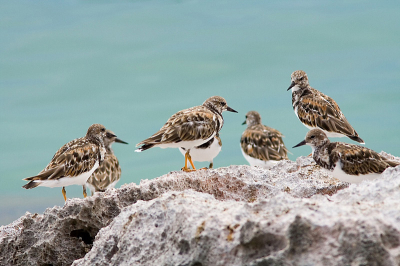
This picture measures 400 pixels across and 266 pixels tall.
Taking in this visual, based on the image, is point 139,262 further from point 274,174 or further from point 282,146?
point 282,146

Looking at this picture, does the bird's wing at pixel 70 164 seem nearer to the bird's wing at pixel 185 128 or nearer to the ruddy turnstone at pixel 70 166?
the ruddy turnstone at pixel 70 166

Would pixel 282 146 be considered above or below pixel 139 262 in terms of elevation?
above

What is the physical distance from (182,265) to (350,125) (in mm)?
8804

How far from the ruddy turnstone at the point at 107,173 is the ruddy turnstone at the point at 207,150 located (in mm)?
1942

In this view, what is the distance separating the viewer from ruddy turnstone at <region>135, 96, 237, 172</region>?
30.2 ft

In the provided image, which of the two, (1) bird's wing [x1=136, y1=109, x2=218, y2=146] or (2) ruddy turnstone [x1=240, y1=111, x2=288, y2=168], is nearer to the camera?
(1) bird's wing [x1=136, y1=109, x2=218, y2=146]

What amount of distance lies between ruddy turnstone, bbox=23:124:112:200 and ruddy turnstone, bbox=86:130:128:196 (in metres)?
1.80

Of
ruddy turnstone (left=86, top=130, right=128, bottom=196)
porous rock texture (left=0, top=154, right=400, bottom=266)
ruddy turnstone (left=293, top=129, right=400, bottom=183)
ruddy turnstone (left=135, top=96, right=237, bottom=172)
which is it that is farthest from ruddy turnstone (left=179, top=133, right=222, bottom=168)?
porous rock texture (left=0, top=154, right=400, bottom=266)

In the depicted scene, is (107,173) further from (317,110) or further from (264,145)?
(317,110)

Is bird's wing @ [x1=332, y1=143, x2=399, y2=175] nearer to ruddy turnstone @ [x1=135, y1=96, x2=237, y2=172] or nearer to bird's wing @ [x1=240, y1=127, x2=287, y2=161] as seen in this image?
ruddy turnstone @ [x1=135, y1=96, x2=237, y2=172]

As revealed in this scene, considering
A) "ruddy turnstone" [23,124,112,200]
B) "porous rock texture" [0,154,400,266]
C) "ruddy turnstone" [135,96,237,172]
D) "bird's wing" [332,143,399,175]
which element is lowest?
"porous rock texture" [0,154,400,266]

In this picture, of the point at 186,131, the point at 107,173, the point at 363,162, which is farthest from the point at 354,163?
the point at 107,173

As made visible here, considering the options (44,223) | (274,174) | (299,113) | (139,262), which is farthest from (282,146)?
(139,262)

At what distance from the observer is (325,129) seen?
1104 centimetres
